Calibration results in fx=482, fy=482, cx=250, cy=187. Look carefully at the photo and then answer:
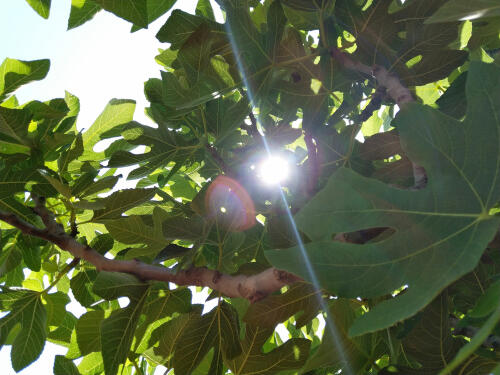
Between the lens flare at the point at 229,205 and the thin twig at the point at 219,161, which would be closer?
the lens flare at the point at 229,205

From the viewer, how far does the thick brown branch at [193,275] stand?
97 cm

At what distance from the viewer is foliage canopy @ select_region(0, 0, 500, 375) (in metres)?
0.76

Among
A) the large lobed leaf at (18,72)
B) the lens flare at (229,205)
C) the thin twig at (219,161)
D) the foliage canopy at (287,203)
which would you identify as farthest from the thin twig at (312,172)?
the large lobed leaf at (18,72)

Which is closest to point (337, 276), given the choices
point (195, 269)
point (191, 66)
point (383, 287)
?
point (383, 287)

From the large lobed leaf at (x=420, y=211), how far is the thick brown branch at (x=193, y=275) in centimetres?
15

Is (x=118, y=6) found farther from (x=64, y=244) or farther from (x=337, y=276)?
(x=337, y=276)

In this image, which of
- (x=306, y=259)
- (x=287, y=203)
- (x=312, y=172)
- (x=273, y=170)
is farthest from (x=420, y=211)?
(x=273, y=170)

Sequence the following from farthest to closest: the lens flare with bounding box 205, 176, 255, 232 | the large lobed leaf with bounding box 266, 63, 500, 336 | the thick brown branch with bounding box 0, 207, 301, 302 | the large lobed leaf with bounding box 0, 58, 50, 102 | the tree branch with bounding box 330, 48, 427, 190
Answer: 1. the large lobed leaf with bounding box 0, 58, 50, 102
2. the lens flare with bounding box 205, 176, 255, 232
3. the tree branch with bounding box 330, 48, 427, 190
4. the thick brown branch with bounding box 0, 207, 301, 302
5. the large lobed leaf with bounding box 266, 63, 500, 336

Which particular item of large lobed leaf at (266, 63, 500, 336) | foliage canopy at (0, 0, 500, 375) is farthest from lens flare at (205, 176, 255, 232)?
large lobed leaf at (266, 63, 500, 336)

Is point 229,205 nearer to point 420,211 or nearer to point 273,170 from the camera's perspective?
point 273,170

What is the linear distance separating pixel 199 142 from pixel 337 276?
2.86 feet

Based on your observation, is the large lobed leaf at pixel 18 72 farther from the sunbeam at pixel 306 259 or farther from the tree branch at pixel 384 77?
the tree branch at pixel 384 77

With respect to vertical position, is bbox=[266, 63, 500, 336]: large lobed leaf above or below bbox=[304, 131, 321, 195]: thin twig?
below

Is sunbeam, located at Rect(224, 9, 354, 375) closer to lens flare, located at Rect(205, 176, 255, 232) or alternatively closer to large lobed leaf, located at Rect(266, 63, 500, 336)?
large lobed leaf, located at Rect(266, 63, 500, 336)
